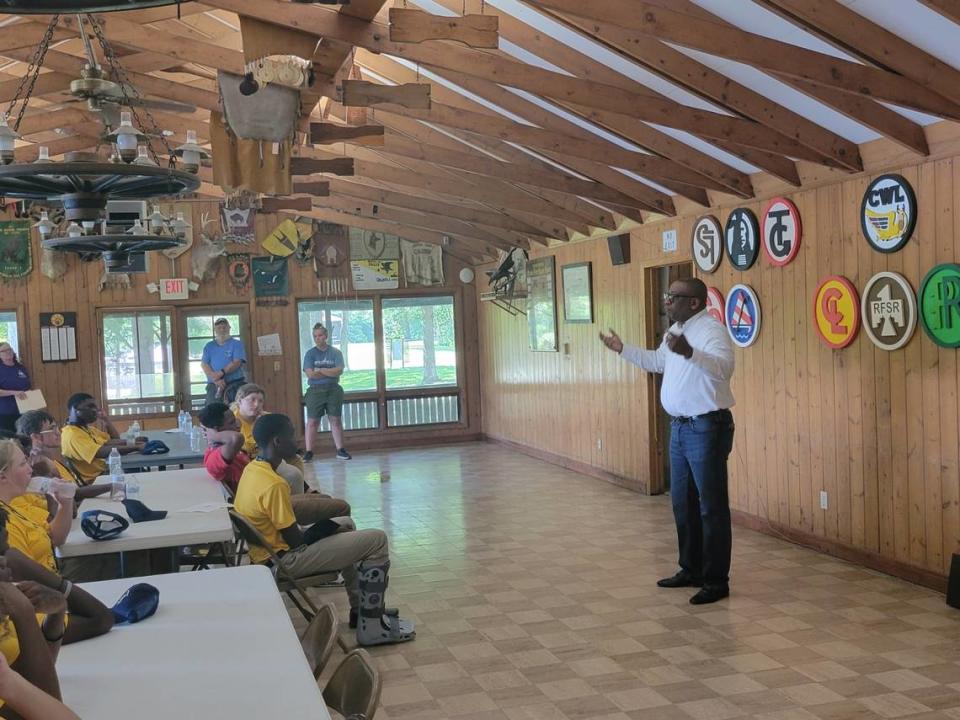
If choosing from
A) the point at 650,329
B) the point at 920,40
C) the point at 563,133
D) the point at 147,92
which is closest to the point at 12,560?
the point at 920,40

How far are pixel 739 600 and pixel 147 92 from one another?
5.79m

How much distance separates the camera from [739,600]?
211 inches

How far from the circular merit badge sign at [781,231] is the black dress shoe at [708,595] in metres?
2.34

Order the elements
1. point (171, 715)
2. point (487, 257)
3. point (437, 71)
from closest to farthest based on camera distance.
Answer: point (171, 715), point (437, 71), point (487, 257)

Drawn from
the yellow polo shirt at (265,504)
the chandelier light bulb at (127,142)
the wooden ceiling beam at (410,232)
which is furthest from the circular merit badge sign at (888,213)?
the wooden ceiling beam at (410,232)

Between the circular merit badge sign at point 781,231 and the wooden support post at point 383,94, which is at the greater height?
the wooden support post at point 383,94

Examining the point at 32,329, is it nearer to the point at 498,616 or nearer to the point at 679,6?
the point at 498,616

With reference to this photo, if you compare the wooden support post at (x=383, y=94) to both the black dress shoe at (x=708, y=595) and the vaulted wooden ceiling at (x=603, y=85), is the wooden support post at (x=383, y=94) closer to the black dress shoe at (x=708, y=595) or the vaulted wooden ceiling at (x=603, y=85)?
the vaulted wooden ceiling at (x=603, y=85)

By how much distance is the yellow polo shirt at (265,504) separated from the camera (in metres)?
4.46

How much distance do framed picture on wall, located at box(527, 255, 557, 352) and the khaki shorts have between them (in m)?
2.46

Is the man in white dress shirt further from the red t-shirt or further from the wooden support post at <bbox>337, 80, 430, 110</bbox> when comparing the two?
the red t-shirt

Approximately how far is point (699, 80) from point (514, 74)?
1007 mm

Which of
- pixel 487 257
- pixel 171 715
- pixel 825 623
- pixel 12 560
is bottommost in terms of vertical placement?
pixel 825 623

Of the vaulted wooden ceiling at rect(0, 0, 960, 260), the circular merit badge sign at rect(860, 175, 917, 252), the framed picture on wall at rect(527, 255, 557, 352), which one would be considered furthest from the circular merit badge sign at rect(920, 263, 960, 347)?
the framed picture on wall at rect(527, 255, 557, 352)
